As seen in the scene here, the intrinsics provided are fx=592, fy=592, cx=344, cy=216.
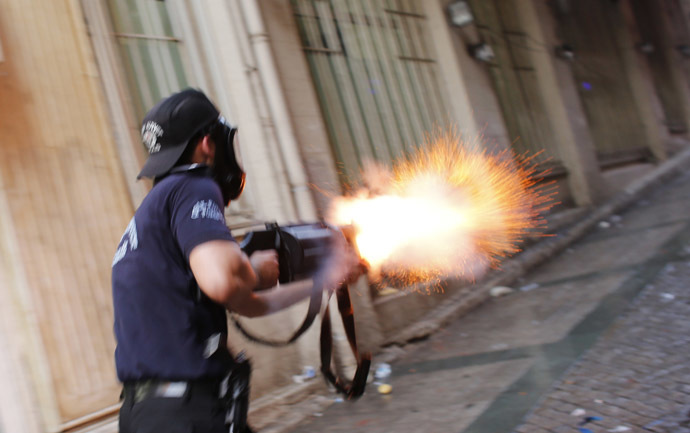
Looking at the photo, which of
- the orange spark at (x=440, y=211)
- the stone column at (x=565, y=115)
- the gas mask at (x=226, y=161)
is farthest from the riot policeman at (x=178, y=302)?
the stone column at (x=565, y=115)

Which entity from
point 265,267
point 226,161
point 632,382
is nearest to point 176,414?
point 265,267

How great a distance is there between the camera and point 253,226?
536cm

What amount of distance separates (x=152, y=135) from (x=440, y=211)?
2909 millimetres

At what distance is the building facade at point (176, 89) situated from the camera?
3986 millimetres

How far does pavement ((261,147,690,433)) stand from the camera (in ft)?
Result: 11.7

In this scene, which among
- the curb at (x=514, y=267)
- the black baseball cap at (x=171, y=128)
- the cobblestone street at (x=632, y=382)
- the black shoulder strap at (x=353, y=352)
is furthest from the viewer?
the curb at (x=514, y=267)

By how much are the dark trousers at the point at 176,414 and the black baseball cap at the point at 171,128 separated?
2.42 feet

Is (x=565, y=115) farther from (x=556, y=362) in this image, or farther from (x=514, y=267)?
(x=556, y=362)

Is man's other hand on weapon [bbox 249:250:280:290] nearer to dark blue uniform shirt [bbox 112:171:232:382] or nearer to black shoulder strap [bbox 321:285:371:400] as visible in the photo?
dark blue uniform shirt [bbox 112:171:232:382]

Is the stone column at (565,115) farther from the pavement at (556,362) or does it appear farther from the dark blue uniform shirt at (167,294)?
the dark blue uniform shirt at (167,294)

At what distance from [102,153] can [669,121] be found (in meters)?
15.4

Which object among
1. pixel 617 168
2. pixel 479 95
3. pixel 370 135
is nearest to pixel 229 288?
pixel 370 135

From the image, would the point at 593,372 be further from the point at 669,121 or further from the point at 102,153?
the point at 669,121

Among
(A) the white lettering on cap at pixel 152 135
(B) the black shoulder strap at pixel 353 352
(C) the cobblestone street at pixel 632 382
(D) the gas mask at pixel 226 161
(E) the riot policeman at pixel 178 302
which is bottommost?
(C) the cobblestone street at pixel 632 382
